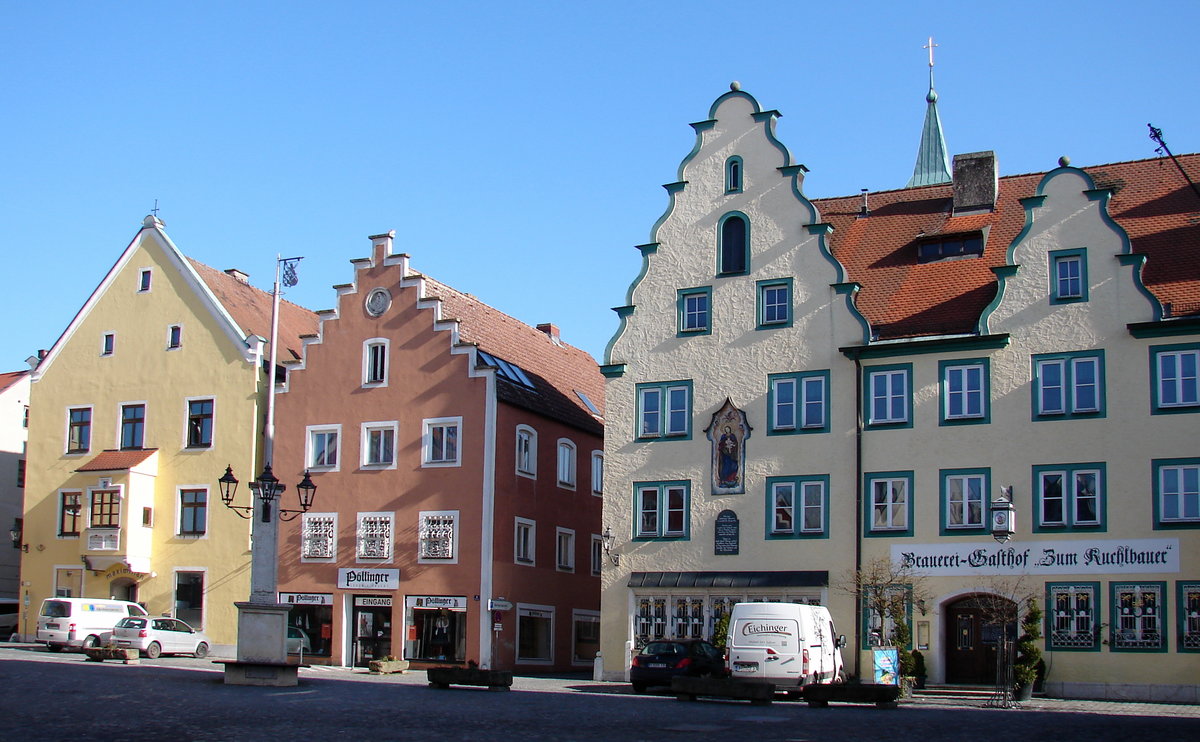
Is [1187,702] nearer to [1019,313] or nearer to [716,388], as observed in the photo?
[1019,313]

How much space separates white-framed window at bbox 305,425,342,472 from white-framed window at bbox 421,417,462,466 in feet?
11.0

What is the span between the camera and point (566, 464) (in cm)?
4912

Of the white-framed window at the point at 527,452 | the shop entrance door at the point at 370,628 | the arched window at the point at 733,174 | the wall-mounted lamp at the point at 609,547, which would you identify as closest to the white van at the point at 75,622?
the shop entrance door at the point at 370,628

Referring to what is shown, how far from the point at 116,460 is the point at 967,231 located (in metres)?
29.9

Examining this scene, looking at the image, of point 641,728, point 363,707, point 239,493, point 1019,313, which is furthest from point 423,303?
point 641,728

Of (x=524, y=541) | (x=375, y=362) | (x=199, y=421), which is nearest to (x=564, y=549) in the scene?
(x=524, y=541)

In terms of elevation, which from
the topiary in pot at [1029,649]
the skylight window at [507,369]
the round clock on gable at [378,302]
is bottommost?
the topiary in pot at [1029,649]

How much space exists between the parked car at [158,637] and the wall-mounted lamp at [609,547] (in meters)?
13.8

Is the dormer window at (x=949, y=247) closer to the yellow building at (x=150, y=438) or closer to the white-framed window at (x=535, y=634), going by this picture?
the white-framed window at (x=535, y=634)

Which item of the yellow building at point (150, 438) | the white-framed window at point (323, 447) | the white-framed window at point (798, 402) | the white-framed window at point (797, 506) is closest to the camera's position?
the white-framed window at point (797, 506)

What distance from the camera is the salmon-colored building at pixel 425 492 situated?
4428 cm

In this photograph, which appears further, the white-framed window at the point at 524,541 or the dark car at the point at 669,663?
the white-framed window at the point at 524,541

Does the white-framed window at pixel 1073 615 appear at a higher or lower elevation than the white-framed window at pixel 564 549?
lower

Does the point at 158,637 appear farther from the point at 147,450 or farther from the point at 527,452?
the point at 527,452
